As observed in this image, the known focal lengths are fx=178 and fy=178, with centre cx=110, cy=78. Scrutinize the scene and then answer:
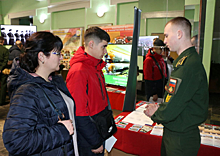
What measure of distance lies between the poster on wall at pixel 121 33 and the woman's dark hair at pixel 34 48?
10.9 feet

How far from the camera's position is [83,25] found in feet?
21.9

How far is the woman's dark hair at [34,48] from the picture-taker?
0.95m

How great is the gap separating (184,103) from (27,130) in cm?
97

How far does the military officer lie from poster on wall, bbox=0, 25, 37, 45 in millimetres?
7723

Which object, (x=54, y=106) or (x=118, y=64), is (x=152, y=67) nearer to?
(x=118, y=64)

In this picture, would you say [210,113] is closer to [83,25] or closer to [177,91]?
[177,91]

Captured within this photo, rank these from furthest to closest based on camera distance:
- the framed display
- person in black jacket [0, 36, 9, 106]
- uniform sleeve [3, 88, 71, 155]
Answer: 1. person in black jacket [0, 36, 9, 106]
2. the framed display
3. uniform sleeve [3, 88, 71, 155]

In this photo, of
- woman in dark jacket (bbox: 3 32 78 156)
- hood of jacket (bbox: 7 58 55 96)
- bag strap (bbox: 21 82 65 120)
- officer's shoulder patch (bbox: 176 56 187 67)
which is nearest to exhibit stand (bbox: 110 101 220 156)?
officer's shoulder patch (bbox: 176 56 187 67)

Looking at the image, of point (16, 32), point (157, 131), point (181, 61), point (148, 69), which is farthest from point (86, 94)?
point (16, 32)

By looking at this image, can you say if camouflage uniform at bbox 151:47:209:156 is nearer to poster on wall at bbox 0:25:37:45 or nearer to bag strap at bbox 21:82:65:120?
bag strap at bbox 21:82:65:120

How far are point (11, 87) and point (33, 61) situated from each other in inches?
6.9

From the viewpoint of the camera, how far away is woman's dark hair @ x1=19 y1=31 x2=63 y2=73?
0.95 m

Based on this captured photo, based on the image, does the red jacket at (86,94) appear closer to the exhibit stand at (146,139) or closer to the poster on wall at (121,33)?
the exhibit stand at (146,139)

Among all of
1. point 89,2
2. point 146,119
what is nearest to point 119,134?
point 146,119
